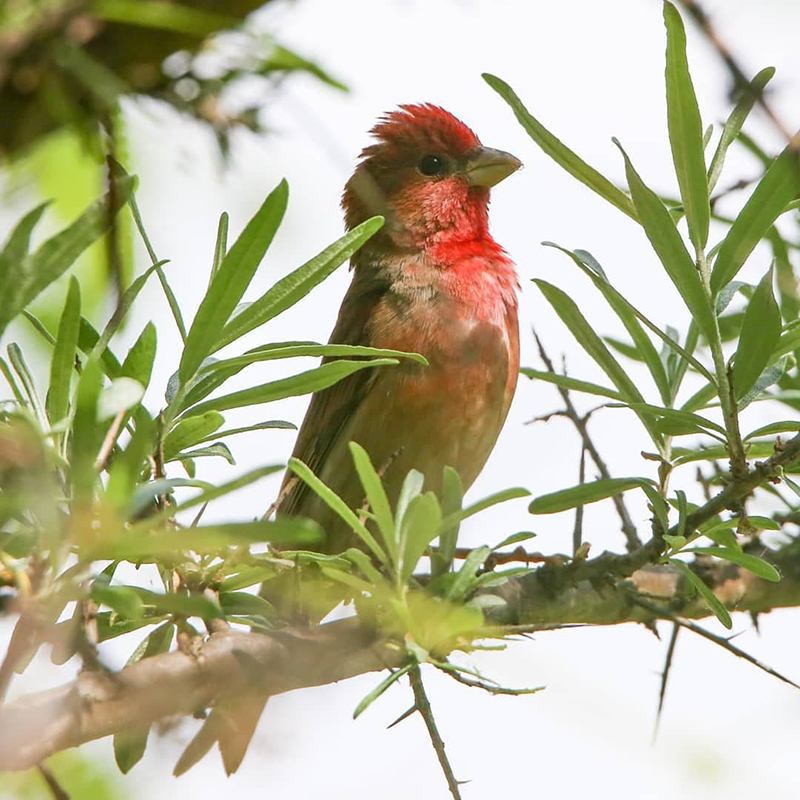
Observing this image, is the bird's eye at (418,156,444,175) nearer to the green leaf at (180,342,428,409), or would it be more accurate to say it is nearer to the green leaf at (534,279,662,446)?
the green leaf at (534,279,662,446)

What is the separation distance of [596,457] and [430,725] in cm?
122

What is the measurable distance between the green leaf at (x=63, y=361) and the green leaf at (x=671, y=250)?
47.5 inches

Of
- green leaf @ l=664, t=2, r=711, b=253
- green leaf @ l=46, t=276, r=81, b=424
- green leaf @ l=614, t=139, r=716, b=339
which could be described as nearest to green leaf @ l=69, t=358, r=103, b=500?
green leaf @ l=46, t=276, r=81, b=424

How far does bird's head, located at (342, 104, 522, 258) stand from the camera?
19.4 feet

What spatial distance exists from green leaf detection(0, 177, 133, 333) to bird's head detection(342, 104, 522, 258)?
3830 millimetres

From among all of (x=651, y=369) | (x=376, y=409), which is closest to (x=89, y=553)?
(x=651, y=369)

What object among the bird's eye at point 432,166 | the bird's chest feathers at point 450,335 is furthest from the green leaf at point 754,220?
the bird's eye at point 432,166

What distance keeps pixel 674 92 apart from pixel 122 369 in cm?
133

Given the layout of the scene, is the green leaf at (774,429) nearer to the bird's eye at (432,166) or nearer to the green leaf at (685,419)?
the green leaf at (685,419)

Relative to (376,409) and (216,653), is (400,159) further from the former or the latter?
(216,653)

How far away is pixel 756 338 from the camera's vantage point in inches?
108

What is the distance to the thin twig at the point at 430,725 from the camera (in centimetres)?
250

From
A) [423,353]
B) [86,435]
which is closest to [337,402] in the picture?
[423,353]

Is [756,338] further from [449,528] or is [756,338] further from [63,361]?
[63,361]
